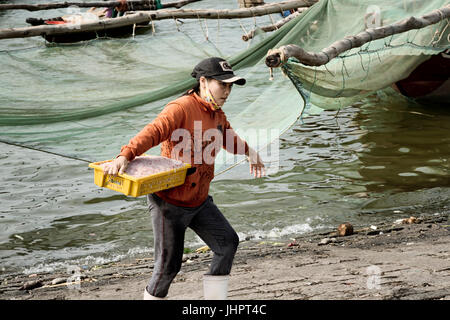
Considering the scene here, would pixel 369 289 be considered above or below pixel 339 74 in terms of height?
below

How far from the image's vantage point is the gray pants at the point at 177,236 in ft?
10.7

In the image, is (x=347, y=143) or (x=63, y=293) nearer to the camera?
(x=63, y=293)

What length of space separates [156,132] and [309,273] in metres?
1.74

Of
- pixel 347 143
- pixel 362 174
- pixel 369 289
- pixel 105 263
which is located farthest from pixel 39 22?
pixel 369 289

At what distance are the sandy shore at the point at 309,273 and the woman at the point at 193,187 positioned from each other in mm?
635

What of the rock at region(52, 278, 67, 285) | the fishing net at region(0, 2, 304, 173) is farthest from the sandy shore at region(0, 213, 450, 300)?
the fishing net at region(0, 2, 304, 173)

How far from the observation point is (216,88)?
3.32 meters

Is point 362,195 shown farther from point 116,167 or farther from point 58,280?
point 116,167

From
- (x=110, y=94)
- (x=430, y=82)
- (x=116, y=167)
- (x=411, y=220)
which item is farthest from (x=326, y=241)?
(x=430, y=82)

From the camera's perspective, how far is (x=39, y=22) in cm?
1516

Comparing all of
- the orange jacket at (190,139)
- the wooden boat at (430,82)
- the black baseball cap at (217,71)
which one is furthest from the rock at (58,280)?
the wooden boat at (430,82)

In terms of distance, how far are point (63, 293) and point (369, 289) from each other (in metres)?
2.06

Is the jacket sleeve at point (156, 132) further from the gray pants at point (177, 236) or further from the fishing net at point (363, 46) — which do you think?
the fishing net at point (363, 46)
